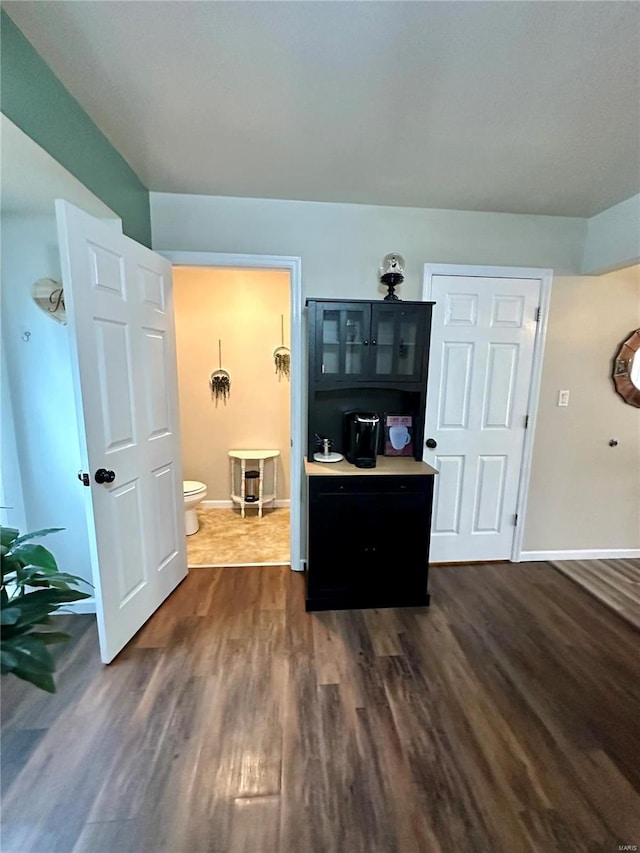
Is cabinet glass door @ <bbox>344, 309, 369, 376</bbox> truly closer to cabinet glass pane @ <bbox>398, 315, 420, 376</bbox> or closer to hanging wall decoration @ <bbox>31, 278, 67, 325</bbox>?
cabinet glass pane @ <bbox>398, 315, 420, 376</bbox>

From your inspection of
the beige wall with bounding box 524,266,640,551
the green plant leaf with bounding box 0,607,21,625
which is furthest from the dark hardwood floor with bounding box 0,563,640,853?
the green plant leaf with bounding box 0,607,21,625

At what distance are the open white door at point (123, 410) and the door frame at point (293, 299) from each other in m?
0.20

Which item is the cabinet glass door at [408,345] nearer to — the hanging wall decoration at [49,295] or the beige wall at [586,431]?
the beige wall at [586,431]

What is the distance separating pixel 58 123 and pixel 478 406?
263 centimetres

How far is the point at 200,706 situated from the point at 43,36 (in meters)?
2.52

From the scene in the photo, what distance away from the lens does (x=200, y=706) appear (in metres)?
1.54

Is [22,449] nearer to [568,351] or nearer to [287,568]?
[287,568]

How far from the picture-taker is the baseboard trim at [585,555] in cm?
276

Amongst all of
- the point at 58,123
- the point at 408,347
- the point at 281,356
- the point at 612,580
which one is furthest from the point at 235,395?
the point at 612,580

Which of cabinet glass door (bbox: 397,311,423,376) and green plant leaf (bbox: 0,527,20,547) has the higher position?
cabinet glass door (bbox: 397,311,423,376)

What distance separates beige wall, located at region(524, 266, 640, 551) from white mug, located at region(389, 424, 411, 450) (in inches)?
40.3

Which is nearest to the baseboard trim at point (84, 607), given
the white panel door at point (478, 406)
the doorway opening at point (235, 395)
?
the doorway opening at point (235, 395)

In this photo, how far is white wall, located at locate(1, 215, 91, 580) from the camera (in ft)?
5.91

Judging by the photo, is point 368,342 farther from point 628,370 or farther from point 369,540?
point 628,370
